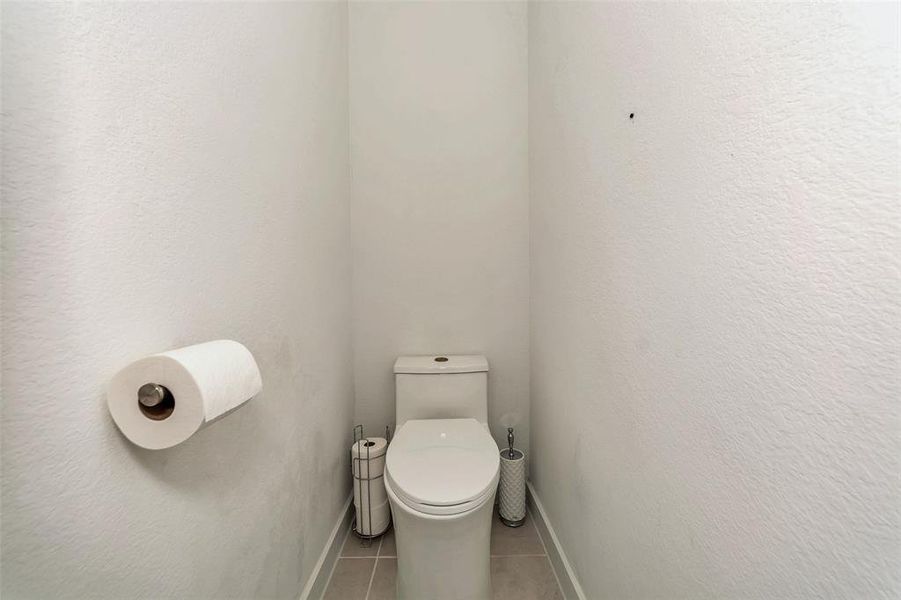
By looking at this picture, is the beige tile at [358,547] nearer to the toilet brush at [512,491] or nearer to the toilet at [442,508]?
the toilet at [442,508]

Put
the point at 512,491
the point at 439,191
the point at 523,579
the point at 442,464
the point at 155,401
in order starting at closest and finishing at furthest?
the point at 155,401 → the point at 442,464 → the point at 523,579 → the point at 512,491 → the point at 439,191

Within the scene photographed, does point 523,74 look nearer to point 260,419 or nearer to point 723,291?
point 723,291

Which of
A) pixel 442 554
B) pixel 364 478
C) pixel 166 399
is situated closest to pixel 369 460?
pixel 364 478

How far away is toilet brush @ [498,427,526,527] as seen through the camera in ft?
5.01

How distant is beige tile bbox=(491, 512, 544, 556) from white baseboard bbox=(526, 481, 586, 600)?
29mm

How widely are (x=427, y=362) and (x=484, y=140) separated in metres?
1.02

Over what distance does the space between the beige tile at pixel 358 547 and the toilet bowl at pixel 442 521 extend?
0.28 metres

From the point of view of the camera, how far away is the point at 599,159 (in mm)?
951

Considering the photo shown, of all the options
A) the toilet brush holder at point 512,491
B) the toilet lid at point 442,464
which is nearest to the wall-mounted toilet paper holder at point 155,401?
the toilet lid at point 442,464

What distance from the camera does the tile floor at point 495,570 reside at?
1227mm

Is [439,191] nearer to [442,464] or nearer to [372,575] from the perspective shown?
[442,464]

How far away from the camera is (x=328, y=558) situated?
1.26 metres

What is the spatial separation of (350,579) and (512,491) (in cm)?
68

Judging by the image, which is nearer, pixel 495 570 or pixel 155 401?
pixel 155 401
